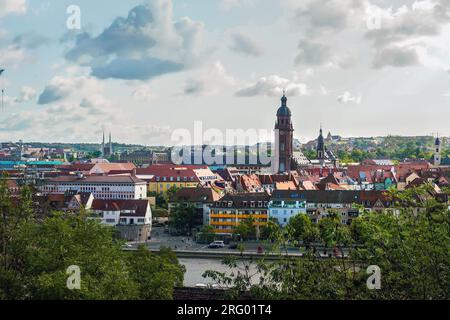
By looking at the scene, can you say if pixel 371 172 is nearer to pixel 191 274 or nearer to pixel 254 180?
pixel 254 180

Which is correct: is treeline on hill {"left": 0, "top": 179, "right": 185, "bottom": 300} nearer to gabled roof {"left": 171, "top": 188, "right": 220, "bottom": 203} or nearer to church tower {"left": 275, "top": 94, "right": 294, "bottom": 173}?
gabled roof {"left": 171, "top": 188, "right": 220, "bottom": 203}

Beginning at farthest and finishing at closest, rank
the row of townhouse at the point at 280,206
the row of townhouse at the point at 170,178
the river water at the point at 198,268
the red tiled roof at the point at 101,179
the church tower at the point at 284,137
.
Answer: the church tower at the point at 284,137 → the row of townhouse at the point at 170,178 → the red tiled roof at the point at 101,179 → the row of townhouse at the point at 280,206 → the river water at the point at 198,268

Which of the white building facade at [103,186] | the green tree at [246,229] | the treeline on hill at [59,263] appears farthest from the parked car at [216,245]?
the treeline on hill at [59,263]

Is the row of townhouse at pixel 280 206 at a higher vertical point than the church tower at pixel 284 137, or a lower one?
lower

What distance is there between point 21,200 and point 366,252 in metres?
7.88

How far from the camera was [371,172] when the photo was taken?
242ft

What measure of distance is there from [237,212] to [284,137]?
25500mm

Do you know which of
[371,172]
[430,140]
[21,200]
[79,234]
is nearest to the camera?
[21,200]

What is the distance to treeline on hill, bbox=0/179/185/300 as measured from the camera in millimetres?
14023

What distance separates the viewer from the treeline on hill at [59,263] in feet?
46.0

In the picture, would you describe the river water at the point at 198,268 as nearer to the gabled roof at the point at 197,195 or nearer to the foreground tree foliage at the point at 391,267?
the gabled roof at the point at 197,195

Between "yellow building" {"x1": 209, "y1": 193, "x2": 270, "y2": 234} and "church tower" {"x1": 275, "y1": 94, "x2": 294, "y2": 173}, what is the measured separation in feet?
79.6

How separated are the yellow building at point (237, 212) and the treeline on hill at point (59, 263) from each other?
26553mm
